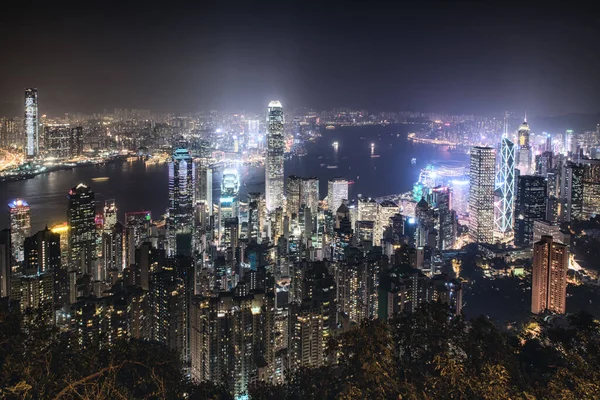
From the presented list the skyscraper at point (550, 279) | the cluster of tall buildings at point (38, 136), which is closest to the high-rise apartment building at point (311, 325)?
the skyscraper at point (550, 279)

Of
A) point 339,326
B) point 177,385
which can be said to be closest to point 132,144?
point 339,326

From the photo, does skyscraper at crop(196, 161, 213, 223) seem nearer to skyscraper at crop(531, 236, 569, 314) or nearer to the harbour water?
the harbour water

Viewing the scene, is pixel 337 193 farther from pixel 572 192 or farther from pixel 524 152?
pixel 524 152

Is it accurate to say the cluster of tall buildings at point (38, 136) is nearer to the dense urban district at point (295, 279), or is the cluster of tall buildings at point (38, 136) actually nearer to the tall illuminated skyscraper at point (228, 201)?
the dense urban district at point (295, 279)

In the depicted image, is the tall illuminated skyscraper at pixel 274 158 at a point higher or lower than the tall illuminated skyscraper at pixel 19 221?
higher

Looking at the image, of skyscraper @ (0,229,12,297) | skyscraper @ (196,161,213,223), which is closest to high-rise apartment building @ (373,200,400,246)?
skyscraper @ (196,161,213,223)

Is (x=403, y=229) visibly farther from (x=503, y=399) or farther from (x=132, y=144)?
(x=132, y=144)

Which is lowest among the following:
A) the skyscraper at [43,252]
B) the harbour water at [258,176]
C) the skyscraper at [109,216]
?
the skyscraper at [43,252]
